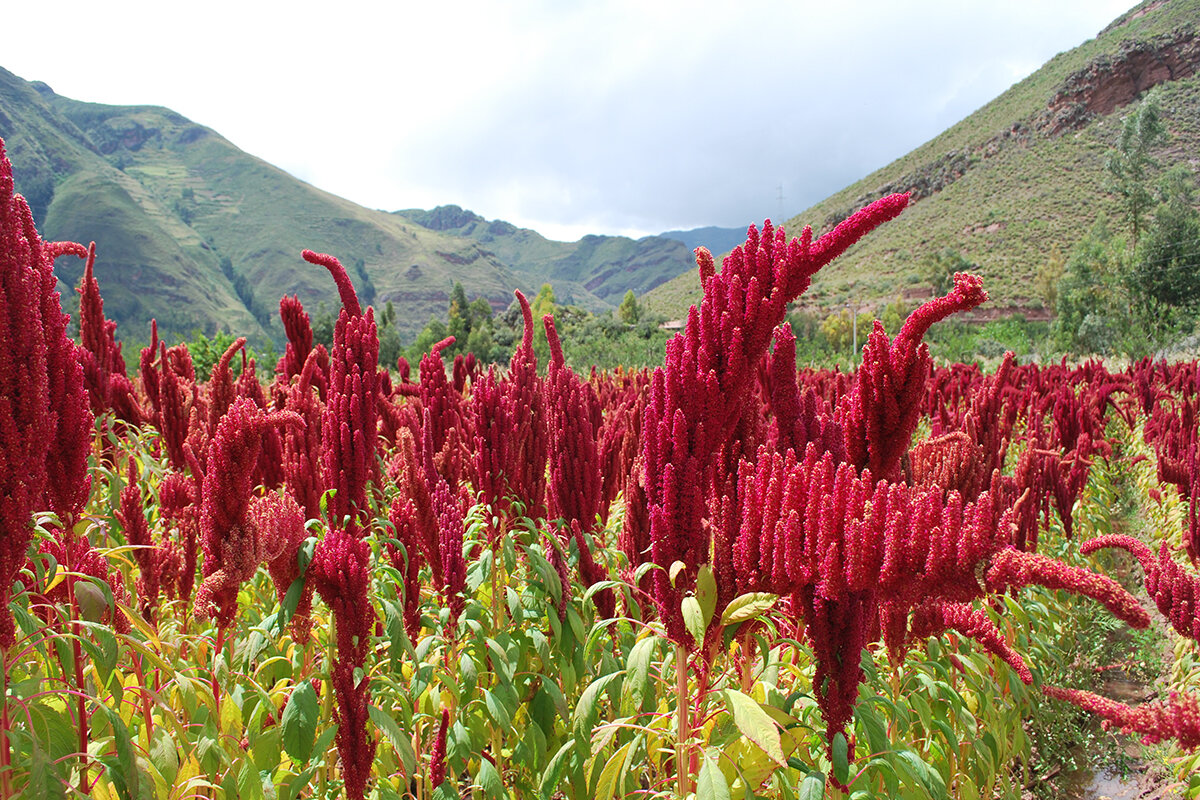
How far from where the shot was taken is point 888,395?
1.37m

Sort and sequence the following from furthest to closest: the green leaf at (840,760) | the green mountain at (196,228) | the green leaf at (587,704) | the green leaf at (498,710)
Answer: the green mountain at (196,228)
the green leaf at (498,710)
the green leaf at (587,704)
the green leaf at (840,760)

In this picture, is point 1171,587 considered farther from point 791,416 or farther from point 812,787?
point 812,787

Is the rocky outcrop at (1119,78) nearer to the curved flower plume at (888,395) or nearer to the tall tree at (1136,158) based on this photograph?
the tall tree at (1136,158)

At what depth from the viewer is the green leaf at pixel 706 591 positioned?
1.19 metres

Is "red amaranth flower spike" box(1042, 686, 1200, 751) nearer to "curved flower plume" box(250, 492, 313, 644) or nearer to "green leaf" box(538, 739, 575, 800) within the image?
"green leaf" box(538, 739, 575, 800)

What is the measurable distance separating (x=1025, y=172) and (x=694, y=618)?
60.7 metres

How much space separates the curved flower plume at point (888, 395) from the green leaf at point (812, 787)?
62 cm

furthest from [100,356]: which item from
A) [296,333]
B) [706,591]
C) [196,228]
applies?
[196,228]

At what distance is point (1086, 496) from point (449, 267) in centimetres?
14986

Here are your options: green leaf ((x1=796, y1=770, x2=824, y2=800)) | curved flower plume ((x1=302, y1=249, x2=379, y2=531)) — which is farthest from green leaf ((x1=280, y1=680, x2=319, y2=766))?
green leaf ((x1=796, y1=770, x2=824, y2=800))

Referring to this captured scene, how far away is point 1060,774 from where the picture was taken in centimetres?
325

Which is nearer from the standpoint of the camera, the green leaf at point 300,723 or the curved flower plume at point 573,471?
the green leaf at point 300,723

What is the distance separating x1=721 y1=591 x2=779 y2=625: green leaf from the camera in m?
1.08

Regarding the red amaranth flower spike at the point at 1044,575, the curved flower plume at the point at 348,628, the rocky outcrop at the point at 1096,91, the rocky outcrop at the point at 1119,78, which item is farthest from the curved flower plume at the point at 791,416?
the rocky outcrop at the point at 1119,78
